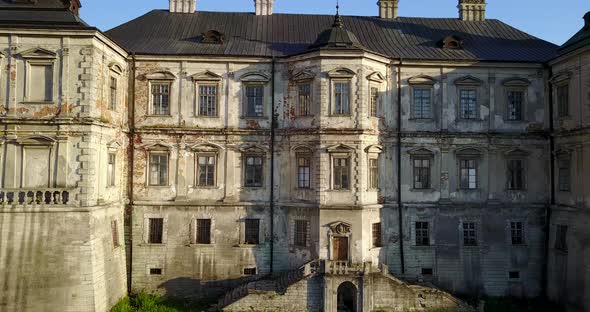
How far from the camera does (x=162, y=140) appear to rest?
27.7 metres

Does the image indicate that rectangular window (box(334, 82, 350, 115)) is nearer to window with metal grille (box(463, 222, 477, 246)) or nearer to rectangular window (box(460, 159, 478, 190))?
rectangular window (box(460, 159, 478, 190))

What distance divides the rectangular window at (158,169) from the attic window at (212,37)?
7.06 metres

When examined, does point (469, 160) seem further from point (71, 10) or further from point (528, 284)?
point (71, 10)

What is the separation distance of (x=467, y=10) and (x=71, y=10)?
24.0m

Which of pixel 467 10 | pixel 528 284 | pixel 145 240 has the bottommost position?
pixel 528 284

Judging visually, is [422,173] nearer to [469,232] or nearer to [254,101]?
[469,232]

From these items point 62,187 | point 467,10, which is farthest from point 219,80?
point 467,10

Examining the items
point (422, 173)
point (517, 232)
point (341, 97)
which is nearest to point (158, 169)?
point (341, 97)

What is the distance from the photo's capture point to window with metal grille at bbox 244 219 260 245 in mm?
27719

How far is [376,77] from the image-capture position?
26984 mm

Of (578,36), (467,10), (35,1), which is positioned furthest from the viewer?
(467,10)

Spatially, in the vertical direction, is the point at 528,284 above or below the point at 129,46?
below

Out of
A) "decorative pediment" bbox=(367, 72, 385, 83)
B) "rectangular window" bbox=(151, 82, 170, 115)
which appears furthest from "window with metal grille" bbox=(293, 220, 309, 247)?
"rectangular window" bbox=(151, 82, 170, 115)

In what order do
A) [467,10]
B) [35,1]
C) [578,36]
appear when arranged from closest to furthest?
1. [35,1]
2. [578,36]
3. [467,10]
